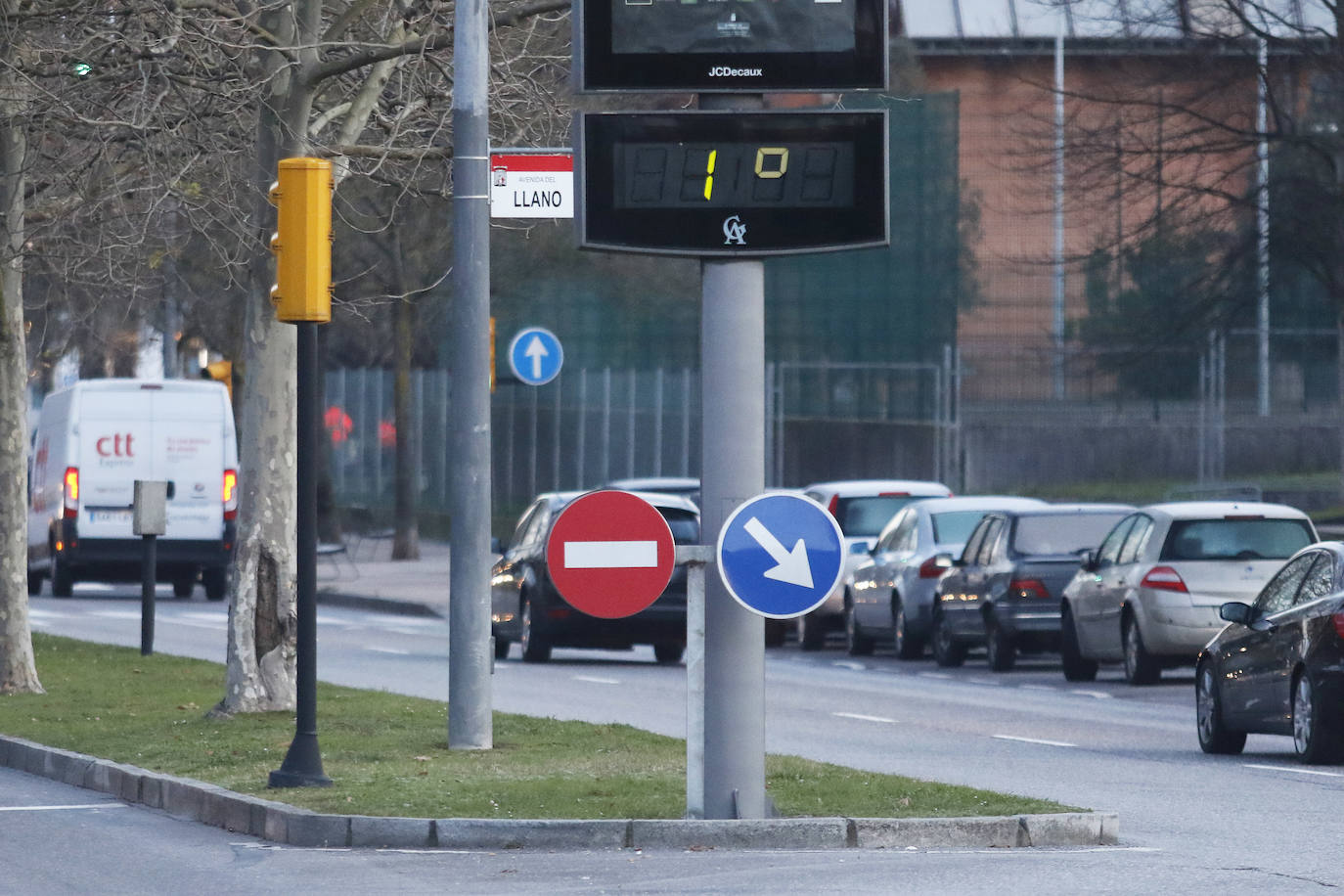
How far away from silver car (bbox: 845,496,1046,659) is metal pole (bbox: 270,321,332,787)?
13.0 m

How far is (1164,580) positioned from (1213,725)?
5.14 meters

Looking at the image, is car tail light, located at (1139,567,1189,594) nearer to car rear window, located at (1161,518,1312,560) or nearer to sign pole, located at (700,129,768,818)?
car rear window, located at (1161,518,1312,560)

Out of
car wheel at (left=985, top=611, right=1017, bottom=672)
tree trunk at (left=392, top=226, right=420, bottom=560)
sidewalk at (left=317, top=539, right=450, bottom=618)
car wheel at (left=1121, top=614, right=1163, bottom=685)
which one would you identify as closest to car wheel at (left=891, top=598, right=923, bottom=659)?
car wheel at (left=985, top=611, right=1017, bottom=672)

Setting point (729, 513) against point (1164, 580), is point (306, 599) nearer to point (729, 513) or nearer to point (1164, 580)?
point (729, 513)

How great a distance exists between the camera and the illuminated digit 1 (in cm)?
1038

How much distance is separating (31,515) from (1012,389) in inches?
546

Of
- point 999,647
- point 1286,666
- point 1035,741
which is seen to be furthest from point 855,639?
point 1286,666

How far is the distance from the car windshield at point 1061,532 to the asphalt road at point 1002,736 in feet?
3.86

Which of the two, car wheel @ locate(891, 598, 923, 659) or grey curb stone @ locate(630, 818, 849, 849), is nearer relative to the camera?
grey curb stone @ locate(630, 818, 849, 849)

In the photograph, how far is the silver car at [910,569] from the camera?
990 inches

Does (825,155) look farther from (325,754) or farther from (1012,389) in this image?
(1012,389)

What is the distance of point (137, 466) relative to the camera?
32.6 m

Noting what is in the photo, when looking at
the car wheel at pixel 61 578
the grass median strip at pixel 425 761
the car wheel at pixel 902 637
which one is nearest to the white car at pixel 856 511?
the car wheel at pixel 902 637

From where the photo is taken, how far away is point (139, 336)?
161 feet
